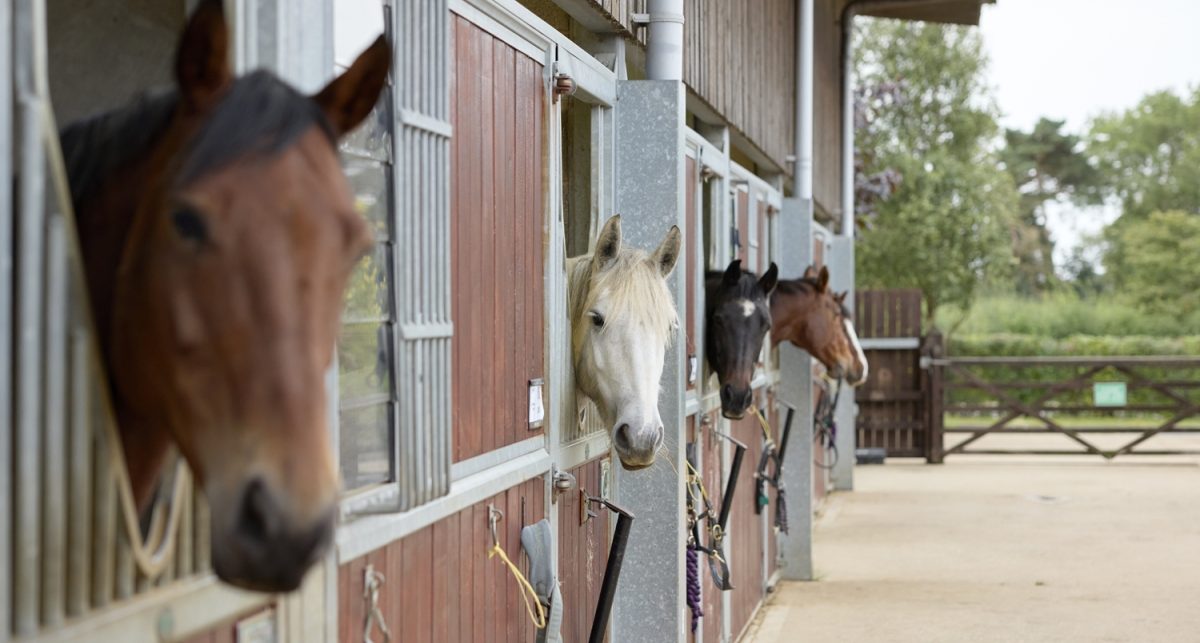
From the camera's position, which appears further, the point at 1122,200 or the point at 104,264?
the point at 1122,200

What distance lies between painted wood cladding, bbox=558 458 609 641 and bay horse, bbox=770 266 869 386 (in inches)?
168

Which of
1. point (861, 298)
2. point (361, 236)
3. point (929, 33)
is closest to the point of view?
point (361, 236)

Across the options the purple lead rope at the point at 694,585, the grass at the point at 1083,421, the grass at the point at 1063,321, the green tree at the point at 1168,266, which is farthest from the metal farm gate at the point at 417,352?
the green tree at the point at 1168,266

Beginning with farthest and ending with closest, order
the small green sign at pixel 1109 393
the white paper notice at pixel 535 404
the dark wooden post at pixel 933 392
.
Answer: the small green sign at pixel 1109 393
the dark wooden post at pixel 933 392
the white paper notice at pixel 535 404

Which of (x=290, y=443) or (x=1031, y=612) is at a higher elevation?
(x=290, y=443)

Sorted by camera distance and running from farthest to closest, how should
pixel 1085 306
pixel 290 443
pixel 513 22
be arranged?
pixel 1085 306, pixel 513 22, pixel 290 443

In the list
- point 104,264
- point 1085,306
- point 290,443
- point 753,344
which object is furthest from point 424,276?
point 1085,306

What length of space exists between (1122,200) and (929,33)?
28.3 metres

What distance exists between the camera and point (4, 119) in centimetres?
145

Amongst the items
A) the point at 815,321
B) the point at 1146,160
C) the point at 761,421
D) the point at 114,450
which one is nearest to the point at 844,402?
the point at 815,321

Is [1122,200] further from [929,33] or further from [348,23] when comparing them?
[348,23]

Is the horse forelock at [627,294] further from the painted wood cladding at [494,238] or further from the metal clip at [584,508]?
the metal clip at [584,508]

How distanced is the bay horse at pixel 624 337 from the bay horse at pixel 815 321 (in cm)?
458

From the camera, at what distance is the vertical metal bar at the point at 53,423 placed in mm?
1507
